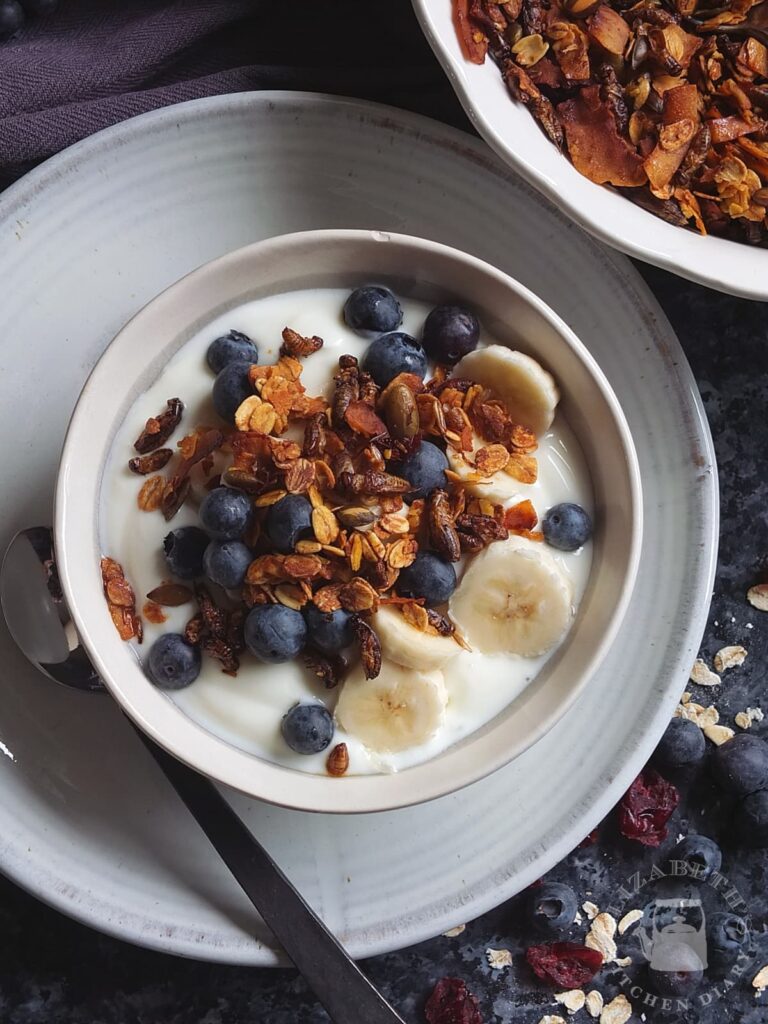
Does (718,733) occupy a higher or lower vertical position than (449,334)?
lower

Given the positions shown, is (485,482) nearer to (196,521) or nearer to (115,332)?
(196,521)

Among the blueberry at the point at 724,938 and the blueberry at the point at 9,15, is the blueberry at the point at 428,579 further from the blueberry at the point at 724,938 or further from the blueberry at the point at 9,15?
the blueberry at the point at 9,15

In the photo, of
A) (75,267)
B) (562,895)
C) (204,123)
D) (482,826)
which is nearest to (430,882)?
(482,826)

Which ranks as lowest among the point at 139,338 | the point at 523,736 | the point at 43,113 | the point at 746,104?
the point at 523,736

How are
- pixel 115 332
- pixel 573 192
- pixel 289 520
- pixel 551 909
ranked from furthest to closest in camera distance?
1. pixel 551 909
2. pixel 115 332
3. pixel 573 192
4. pixel 289 520

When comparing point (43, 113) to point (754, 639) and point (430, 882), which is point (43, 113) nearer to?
point (430, 882)

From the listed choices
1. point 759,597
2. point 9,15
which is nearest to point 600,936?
point 759,597

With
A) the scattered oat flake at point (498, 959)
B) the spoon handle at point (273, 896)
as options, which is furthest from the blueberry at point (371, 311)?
the scattered oat flake at point (498, 959)
